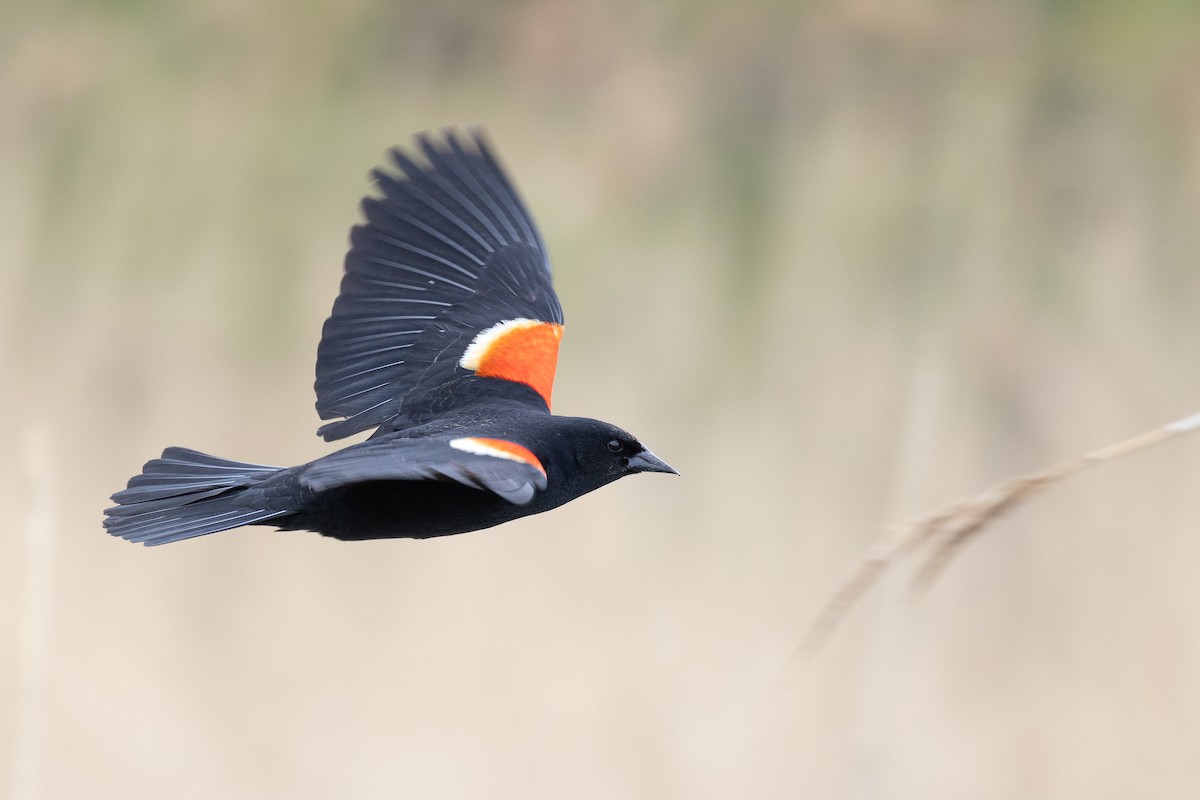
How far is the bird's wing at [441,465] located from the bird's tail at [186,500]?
0.75 ft

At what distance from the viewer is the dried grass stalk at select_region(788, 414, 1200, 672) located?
0.94 m

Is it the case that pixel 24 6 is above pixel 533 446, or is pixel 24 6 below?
above

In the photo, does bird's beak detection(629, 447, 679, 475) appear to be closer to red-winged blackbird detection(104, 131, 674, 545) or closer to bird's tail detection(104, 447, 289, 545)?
red-winged blackbird detection(104, 131, 674, 545)

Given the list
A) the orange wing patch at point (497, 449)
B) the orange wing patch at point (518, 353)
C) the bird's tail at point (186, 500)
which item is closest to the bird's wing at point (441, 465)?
the orange wing patch at point (497, 449)

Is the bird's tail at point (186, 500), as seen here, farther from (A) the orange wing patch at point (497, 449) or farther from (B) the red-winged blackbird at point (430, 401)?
(A) the orange wing patch at point (497, 449)

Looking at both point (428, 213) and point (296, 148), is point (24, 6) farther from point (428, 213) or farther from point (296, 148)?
point (428, 213)

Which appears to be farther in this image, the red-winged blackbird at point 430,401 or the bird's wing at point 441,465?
the red-winged blackbird at point 430,401

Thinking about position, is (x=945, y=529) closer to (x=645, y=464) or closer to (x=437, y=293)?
(x=645, y=464)

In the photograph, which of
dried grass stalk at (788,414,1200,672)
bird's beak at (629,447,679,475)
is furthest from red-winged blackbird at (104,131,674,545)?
dried grass stalk at (788,414,1200,672)

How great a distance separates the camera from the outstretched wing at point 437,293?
7.81ft

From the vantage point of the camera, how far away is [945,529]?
99cm

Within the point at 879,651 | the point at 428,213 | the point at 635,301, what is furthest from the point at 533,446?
the point at 635,301

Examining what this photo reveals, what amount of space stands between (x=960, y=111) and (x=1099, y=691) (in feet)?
7.61

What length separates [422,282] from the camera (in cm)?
256
